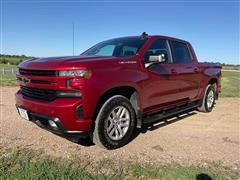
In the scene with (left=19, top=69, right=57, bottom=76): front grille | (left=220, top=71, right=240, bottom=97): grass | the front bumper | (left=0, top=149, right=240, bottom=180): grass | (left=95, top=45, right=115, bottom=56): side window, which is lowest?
(left=220, top=71, right=240, bottom=97): grass

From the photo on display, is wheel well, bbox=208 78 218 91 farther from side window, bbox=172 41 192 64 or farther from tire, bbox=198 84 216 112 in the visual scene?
side window, bbox=172 41 192 64

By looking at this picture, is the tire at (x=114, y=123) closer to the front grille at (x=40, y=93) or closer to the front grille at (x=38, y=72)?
the front grille at (x=40, y=93)

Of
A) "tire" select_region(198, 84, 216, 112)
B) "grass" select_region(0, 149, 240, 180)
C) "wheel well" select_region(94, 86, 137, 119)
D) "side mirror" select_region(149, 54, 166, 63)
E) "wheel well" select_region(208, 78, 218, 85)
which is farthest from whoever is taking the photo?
"wheel well" select_region(208, 78, 218, 85)

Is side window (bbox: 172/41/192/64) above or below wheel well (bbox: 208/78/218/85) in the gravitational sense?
above

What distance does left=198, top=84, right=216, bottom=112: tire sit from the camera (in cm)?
696

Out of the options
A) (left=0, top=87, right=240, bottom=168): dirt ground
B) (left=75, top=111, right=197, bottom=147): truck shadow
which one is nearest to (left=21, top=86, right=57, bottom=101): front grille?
(left=0, top=87, right=240, bottom=168): dirt ground

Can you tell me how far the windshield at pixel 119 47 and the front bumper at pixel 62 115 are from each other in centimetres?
167

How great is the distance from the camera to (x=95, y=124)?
12.0 feet

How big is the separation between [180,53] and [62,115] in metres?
3.58

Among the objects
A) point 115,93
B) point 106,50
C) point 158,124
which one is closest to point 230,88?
point 158,124

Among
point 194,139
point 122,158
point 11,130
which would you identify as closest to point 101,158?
point 122,158

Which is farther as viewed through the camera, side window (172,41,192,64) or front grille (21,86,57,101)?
side window (172,41,192,64)

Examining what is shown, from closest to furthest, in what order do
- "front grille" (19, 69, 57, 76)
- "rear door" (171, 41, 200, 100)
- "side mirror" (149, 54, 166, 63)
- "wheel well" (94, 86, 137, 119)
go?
"front grille" (19, 69, 57, 76) < "wheel well" (94, 86, 137, 119) < "side mirror" (149, 54, 166, 63) < "rear door" (171, 41, 200, 100)

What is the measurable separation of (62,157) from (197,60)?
15.1 feet
